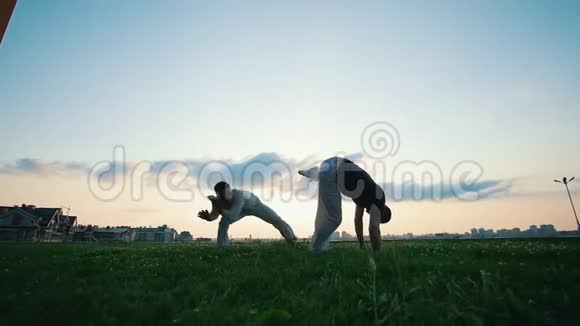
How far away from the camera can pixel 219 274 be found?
4.94m

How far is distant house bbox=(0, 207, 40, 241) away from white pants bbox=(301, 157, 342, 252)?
81.4m

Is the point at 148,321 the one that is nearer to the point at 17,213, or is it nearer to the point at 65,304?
the point at 65,304

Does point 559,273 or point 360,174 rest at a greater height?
point 360,174

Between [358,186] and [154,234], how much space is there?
124m

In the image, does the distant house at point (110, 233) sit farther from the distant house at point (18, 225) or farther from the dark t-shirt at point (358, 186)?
the dark t-shirt at point (358, 186)

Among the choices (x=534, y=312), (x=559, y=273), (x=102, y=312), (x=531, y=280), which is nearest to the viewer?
(x=534, y=312)

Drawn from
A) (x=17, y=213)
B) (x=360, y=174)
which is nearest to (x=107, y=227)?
(x=17, y=213)

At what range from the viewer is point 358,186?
7625 millimetres

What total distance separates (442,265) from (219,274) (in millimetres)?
3689

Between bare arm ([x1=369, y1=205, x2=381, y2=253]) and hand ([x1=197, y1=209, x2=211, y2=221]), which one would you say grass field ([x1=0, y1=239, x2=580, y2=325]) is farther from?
hand ([x1=197, y1=209, x2=211, y2=221])

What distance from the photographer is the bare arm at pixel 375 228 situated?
22.6 feet

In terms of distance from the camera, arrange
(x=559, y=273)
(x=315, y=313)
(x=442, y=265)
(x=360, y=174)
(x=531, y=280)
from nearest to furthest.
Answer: (x=315, y=313)
(x=531, y=280)
(x=559, y=273)
(x=442, y=265)
(x=360, y=174)

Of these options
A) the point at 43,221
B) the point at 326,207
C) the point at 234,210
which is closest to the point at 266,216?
the point at 234,210

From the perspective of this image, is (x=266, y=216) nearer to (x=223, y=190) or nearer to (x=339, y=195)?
(x=223, y=190)
